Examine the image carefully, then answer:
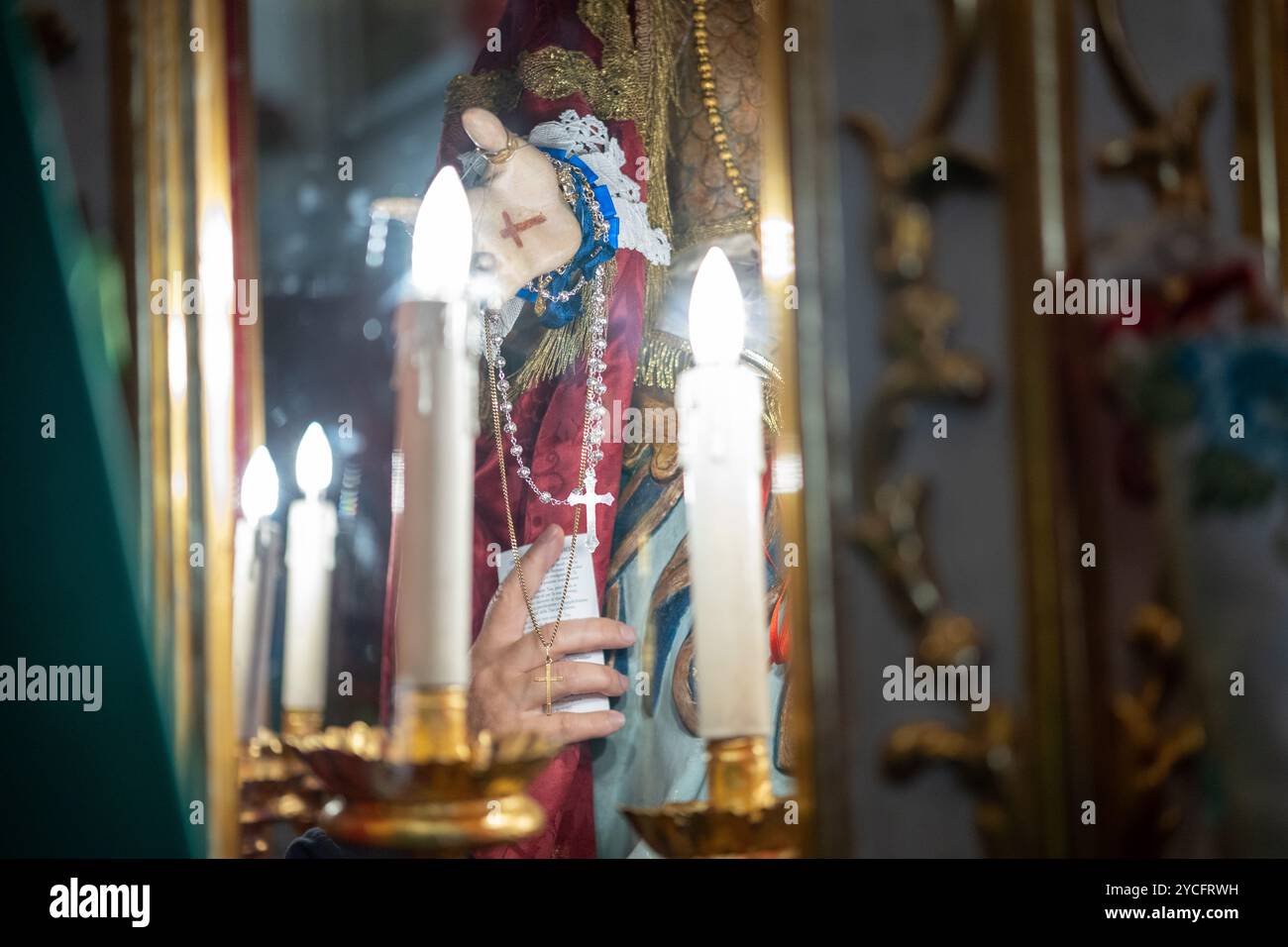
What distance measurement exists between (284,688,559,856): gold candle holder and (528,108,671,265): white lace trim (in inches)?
16.3

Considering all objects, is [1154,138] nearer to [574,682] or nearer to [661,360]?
[661,360]

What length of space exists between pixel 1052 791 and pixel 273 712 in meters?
0.41

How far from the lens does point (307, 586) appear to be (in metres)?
0.60

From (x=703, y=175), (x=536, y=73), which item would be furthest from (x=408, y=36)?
(x=703, y=175)

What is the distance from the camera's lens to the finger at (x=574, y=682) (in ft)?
2.37

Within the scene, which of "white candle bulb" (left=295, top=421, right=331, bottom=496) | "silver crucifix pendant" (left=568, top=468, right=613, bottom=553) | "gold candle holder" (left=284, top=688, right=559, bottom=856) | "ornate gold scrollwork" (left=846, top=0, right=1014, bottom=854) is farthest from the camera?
"silver crucifix pendant" (left=568, top=468, right=613, bottom=553)

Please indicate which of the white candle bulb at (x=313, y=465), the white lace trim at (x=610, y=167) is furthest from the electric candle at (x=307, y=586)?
the white lace trim at (x=610, y=167)

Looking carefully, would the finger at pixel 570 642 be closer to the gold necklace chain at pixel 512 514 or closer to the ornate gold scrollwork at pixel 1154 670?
the gold necklace chain at pixel 512 514

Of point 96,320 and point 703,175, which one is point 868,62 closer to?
point 703,175

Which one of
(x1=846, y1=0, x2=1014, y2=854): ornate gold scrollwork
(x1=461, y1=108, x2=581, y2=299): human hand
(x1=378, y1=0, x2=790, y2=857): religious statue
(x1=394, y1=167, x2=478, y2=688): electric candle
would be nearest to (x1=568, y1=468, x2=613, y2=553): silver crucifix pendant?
(x1=378, y1=0, x2=790, y2=857): religious statue

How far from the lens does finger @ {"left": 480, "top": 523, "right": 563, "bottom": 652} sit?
733 millimetres

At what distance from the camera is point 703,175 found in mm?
759

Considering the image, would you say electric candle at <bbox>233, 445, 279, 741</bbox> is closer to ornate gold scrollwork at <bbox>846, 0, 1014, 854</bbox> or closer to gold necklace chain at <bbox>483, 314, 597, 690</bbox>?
gold necklace chain at <bbox>483, 314, 597, 690</bbox>

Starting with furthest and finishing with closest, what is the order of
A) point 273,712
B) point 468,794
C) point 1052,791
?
1. point 273,712
2. point 1052,791
3. point 468,794
